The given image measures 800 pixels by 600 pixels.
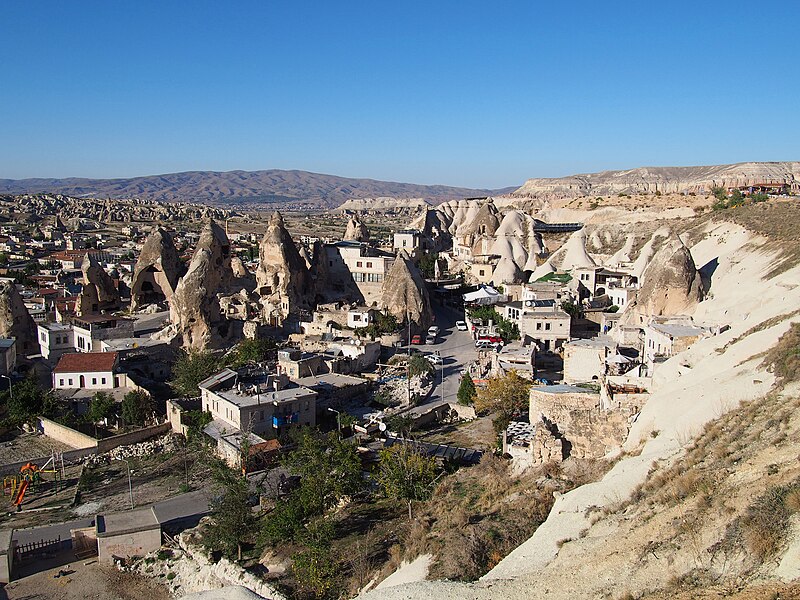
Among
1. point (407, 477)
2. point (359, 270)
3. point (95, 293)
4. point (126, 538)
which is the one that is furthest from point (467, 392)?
point (95, 293)

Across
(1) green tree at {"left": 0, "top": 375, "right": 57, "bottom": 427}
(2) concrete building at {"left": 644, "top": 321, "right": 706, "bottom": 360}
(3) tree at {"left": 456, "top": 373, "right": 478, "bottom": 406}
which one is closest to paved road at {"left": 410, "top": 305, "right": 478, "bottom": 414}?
(3) tree at {"left": 456, "top": 373, "right": 478, "bottom": 406}

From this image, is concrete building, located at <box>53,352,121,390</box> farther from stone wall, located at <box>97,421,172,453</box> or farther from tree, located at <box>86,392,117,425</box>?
stone wall, located at <box>97,421,172,453</box>

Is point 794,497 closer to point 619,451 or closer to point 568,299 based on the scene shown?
point 619,451

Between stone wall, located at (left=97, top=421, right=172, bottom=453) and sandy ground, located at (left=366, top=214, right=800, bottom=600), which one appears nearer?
sandy ground, located at (left=366, top=214, right=800, bottom=600)

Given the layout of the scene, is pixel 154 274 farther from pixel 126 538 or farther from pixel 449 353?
pixel 126 538

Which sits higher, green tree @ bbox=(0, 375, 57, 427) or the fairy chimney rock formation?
the fairy chimney rock formation

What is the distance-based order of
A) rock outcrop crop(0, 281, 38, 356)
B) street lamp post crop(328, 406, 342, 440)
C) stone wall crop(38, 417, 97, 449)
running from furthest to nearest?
rock outcrop crop(0, 281, 38, 356), stone wall crop(38, 417, 97, 449), street lamp post crop(328, 406, 342, 440)
